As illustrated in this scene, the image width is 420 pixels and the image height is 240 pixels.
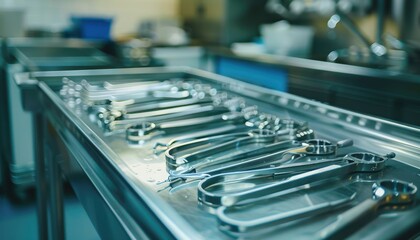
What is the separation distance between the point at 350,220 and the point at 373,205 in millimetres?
60

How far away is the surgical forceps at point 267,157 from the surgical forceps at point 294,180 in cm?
4

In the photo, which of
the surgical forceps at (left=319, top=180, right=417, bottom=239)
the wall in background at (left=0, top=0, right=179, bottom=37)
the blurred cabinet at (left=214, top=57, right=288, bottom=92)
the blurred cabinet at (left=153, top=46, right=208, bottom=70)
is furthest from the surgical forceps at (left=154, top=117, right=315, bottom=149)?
the wall in background at (left=0, top=0, right=179, bottom=37)

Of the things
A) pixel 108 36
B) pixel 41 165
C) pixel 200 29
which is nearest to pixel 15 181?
pixel 41 165

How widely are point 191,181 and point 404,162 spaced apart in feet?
1.26

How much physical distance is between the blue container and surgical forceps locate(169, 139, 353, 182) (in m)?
2.84

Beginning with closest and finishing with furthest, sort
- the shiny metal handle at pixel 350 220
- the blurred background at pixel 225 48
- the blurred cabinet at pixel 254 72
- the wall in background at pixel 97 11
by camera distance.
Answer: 1. the shiny metal handle at pixel 350 220
2. the blurred background at pixel 225 48
3. the blurred cabinet at pixel 254 72
4. the wall in background at pixel 97 11

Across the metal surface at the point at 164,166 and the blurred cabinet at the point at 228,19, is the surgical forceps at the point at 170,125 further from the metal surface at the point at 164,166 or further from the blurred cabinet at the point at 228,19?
the blurred cabinet at the point at 228,19

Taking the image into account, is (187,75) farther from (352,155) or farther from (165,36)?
(165,36)

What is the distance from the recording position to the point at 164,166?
0.69 m

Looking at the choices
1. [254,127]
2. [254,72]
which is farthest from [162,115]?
[254,72]

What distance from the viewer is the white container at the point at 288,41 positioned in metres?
2.90

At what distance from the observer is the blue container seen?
10.8ft

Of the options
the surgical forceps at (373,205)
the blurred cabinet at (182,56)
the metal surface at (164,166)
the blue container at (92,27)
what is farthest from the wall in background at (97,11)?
the surgical forceps at (373,205)

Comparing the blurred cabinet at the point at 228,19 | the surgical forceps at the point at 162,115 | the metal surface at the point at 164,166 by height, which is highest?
the blurred cabinet at the point at 228,19
